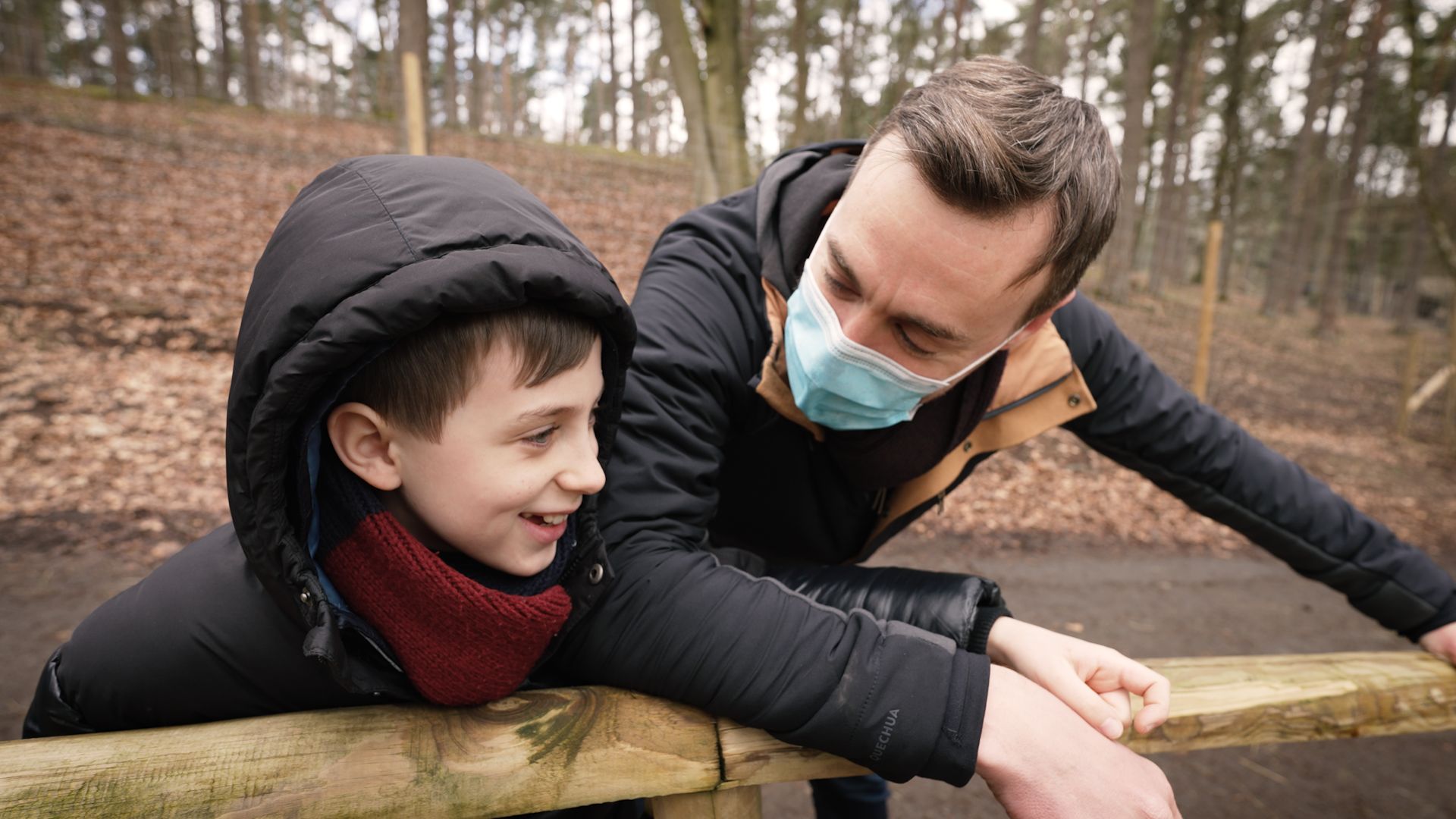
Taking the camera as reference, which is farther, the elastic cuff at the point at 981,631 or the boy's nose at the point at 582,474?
the elastic cuff at the point at 981,631

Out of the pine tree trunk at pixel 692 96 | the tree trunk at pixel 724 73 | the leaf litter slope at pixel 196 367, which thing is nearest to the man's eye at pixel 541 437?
the leaf litter slope at pixel 196 367

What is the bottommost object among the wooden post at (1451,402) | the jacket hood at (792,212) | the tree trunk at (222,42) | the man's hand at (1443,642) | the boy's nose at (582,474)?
the wooden post at (1451,402)

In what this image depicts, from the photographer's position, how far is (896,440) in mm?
1772

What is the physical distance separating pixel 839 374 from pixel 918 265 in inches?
11.4

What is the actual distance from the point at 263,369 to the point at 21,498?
4.74 m

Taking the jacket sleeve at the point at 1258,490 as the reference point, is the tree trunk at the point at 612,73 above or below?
above

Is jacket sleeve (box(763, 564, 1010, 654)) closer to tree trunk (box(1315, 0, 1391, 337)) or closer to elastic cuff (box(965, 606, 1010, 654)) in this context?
elastic cuff (box(965, 606, 1010, 654))

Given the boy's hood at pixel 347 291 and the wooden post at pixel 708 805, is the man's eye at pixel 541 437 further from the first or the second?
the wooden post at pixel 708 805

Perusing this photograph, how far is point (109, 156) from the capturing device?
1027 cm

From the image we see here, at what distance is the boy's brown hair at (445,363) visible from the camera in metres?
1.08

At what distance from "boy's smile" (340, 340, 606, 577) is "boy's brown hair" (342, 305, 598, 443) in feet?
0.04

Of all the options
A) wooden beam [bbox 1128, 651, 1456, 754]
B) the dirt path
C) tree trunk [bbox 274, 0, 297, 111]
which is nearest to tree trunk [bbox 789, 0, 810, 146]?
the dirt path

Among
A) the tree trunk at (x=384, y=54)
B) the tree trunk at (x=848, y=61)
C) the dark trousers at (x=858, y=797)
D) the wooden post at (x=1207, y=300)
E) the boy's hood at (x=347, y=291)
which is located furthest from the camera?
the tree trunk at (x=384, y=54)

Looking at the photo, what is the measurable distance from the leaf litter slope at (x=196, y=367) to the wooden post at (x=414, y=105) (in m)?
2.03
